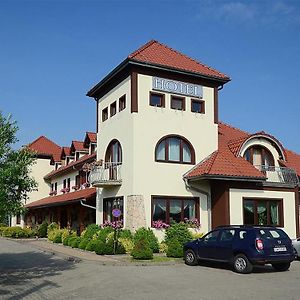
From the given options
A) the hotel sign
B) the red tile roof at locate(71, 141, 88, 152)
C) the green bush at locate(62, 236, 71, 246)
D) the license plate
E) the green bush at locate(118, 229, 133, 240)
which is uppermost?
the hotel sign

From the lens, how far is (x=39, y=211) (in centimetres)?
4319

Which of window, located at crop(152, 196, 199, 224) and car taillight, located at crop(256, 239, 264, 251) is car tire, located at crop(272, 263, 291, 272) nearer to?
car taillight, located at crop(256, 239, 264, 251)

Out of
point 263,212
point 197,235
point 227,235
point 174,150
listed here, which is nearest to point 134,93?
point 174,150

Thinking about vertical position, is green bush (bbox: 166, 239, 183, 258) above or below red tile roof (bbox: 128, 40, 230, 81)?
below

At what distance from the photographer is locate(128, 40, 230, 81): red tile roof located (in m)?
23.4

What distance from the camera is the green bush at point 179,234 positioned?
20.0m

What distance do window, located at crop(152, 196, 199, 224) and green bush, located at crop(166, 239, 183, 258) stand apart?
320cm

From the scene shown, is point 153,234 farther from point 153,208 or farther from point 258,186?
point 258,186

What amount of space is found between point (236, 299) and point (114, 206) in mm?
14816

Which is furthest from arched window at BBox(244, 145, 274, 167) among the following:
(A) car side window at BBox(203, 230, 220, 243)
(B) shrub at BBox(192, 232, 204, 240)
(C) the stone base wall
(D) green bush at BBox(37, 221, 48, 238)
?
(D) green bush at BBox(37, 221, 48, 238)

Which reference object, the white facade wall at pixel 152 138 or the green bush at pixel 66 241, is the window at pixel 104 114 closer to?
the white facade wall at pixel 152 138

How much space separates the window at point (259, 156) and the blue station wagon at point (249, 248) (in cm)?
985

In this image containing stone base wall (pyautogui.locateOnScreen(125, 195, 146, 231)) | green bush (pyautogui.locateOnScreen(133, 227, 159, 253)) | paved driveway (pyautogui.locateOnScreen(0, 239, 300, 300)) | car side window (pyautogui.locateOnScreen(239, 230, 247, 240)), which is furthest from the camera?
stone base wall (pyautogui.locateOnScreen(125, 195, 146, 231))

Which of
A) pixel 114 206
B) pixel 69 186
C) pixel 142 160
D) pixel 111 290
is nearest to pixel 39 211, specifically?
pixel 69 186
